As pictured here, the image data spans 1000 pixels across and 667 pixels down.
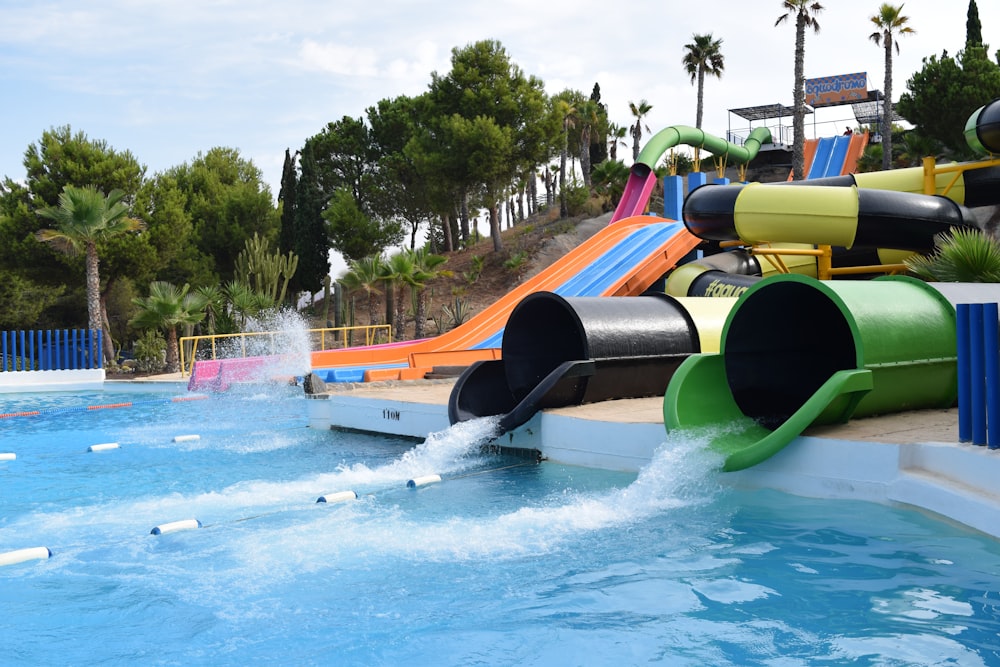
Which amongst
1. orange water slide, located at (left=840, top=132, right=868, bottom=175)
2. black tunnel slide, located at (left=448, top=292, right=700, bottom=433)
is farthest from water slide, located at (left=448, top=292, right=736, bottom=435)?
orange water slide, located at (left=840, top=132, right=868, bottom=175)

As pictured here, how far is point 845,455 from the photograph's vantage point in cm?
573

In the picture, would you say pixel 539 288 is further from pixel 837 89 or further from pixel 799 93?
pixel 837 89

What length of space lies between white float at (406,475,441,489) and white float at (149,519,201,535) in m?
1.74

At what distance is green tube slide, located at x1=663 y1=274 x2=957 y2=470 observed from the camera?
609cm

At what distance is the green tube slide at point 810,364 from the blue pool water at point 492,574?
22.2 inches

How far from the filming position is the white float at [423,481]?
7.12 m

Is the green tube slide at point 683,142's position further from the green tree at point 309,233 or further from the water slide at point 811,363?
the green tree at point 309,233

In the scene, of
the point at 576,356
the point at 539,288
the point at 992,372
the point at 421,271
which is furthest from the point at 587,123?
the point at 992,372

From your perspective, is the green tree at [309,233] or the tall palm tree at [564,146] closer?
the green tree at [309,233]

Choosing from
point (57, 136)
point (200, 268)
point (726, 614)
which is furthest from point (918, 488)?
point (200, 268)

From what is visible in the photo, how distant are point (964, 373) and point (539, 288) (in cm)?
1348

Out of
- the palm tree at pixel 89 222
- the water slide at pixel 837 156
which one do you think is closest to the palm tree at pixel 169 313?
the palm tree at pixel 89 222

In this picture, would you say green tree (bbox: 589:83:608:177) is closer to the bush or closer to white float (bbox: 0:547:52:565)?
the bush

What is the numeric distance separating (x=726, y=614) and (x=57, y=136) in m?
27.4
